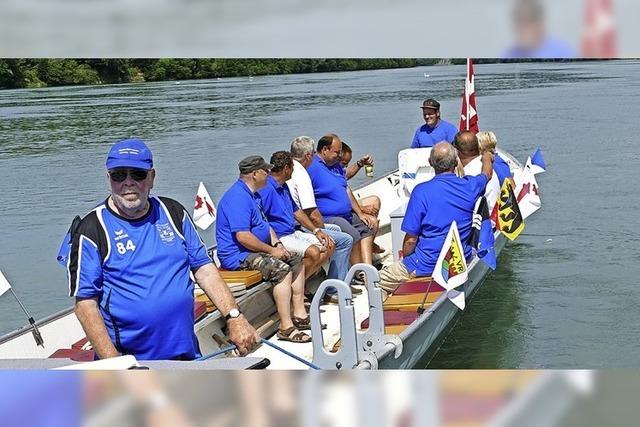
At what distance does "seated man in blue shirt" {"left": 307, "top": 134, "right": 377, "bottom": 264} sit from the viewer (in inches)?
214

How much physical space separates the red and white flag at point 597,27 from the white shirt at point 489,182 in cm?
497

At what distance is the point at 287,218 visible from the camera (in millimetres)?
4773

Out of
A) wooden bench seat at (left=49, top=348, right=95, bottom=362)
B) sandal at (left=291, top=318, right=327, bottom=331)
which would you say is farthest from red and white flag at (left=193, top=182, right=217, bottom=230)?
wooden bench seat at (left=49, top=348, right=95, bottom=362)

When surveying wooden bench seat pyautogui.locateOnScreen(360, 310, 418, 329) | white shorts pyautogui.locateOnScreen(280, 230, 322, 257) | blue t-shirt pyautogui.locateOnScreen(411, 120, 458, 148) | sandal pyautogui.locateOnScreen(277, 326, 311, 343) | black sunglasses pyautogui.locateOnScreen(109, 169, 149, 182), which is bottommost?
sandal pyautogui.locateOnScreen(277, 326, 311, 343)

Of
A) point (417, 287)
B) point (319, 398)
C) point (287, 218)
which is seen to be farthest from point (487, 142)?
point (319, 398)

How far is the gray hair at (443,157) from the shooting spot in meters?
4.56

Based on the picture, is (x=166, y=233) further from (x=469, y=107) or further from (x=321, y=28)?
(x=469, y=107)

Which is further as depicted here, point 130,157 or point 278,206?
point 278,206

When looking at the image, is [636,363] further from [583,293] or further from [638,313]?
[583,293]

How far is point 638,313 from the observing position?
7.58 m

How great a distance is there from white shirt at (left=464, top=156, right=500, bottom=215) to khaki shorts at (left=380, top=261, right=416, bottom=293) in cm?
98

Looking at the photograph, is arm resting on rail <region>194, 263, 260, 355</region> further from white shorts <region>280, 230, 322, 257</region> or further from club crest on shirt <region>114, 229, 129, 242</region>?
white shorts <region>280, 230, 322, 257</region>

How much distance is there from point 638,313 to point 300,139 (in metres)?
3.98

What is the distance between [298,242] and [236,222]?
0.50 m
